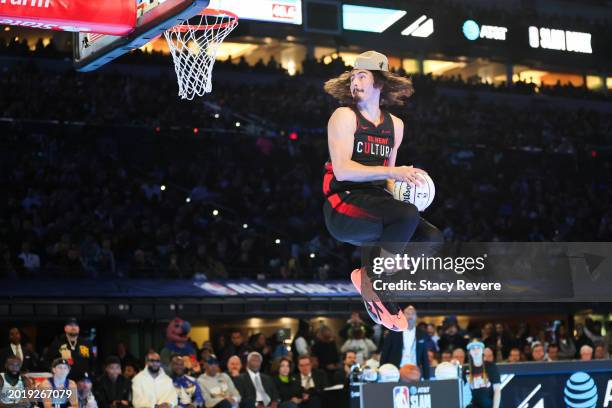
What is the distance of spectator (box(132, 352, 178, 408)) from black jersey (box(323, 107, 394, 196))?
7831 mm

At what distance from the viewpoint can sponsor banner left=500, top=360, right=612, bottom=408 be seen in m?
15.1

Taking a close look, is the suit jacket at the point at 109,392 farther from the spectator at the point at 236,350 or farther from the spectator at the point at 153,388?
the spectator at the point at 236,350

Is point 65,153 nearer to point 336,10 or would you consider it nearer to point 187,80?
point 336,10

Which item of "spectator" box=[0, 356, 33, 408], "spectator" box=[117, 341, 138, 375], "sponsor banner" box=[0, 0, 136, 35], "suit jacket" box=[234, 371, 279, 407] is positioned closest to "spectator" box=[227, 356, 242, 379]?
"suit jacket" box=[234, 371, 279, 407]

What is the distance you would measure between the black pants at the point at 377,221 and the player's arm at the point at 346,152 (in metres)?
0.23

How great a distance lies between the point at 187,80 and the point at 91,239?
41.2 feet

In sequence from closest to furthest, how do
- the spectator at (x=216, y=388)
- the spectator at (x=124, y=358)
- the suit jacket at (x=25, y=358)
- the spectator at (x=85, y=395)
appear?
the spectator at (x=85, y=395) < the suit jacket at (x=25, y=358) < the spectator at (x=216, y=388) < the spectator at (x=124, y=358)

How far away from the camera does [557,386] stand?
1515 cm

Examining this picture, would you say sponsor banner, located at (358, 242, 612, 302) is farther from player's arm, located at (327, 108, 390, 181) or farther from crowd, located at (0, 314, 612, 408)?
player's arm, located at (327, 108, 390, 181)

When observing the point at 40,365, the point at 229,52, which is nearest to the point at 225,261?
the point at 40,365

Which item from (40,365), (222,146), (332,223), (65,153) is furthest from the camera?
(222,146)

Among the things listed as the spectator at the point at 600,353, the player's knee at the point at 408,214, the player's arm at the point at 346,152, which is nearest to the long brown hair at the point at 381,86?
the player's arm at the point at 346,152

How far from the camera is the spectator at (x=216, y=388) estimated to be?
46.8 feet

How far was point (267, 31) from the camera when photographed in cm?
3716
